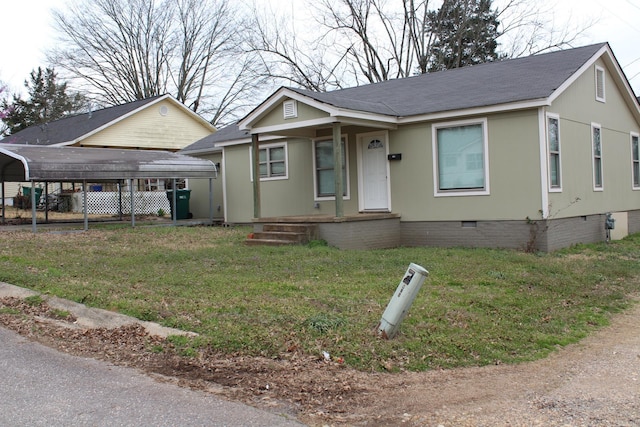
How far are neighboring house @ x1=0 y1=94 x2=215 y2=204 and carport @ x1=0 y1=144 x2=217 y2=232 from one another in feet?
25.2

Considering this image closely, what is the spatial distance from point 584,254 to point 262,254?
6.65 meters

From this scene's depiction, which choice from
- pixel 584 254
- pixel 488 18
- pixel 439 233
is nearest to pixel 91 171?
pixel 439 233

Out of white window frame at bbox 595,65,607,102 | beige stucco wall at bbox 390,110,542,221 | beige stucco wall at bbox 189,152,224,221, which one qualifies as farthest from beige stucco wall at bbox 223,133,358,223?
white window frame at bbox 595,65,607,102

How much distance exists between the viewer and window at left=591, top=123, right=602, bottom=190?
14969mm

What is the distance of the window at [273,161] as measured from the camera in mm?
16797

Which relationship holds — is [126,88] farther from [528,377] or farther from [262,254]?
[528,377]

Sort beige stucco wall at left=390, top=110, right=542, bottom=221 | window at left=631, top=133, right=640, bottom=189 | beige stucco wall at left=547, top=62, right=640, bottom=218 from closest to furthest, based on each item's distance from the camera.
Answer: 1. beige stucco wall at left=390, top=110, right=542, bottom=221
2. beige stucco wall at left=547, top=62, right=640, bottom=218
3. window at left=631, top=133, right=640, bottom=189

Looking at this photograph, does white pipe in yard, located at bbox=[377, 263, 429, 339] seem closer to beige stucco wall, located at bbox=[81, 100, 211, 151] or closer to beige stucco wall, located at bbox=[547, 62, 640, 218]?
beige stucco wall, located at bbox=[547, 62, 640, 218]

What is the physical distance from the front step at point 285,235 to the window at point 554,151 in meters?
A: 5.18

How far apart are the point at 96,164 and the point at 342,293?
1110cm

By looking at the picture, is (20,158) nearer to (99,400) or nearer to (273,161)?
(273,161)

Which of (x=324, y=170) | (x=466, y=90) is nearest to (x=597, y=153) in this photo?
(x=466, y=90)

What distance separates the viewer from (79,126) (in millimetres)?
28859

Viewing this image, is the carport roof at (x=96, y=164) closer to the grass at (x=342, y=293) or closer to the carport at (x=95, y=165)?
the carport at (x=95, y=165)
